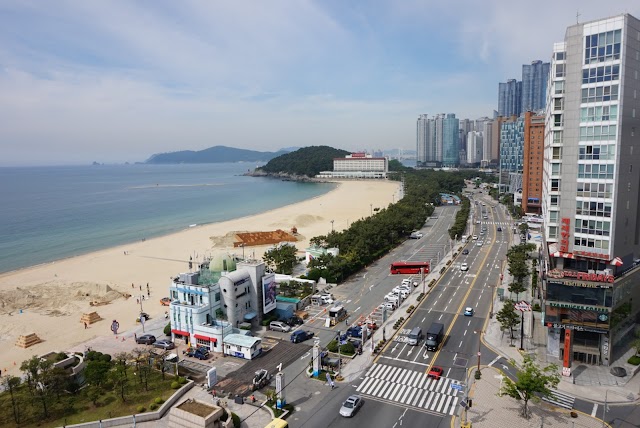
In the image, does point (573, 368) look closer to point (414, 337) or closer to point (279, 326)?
point (414, 337)

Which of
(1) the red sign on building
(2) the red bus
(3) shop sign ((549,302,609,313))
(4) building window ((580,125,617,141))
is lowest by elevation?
(2) the red bus

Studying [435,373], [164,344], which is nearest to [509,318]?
[435,373]

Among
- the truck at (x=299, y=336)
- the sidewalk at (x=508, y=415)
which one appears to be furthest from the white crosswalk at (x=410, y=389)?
the truck at (x=299, y=336)

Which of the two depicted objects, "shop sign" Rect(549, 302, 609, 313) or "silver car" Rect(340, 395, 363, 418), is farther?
"shop sign" Rect(549, 302, 609, 313)

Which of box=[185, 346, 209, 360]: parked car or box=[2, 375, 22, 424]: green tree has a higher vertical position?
box=[2, 375, 22, 424]: green tree

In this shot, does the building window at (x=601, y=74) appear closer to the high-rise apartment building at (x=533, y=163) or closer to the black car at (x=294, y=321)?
the black car at (x=294, y=321)

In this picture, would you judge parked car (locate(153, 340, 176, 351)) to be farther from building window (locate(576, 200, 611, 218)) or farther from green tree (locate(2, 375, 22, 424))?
building window (locate(576, 200, 611, 218))

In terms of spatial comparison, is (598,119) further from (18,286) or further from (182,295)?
(18,286)

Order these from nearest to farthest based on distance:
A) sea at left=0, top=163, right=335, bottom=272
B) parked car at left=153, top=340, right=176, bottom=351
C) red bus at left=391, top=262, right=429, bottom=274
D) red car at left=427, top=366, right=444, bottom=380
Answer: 1. red car at left=427, top=366, right=444, bottom=380
2. parked car at left=153, top=340, right=176, bottom=351
3. red bus at left=391, top=262, right=429, bottom=274
4. sea at left=0, top=163, right=335, bottom=272


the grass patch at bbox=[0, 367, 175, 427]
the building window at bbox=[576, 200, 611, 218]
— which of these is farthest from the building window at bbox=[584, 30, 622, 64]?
the grass patch at bbox=[0, 367, 175, 427]
